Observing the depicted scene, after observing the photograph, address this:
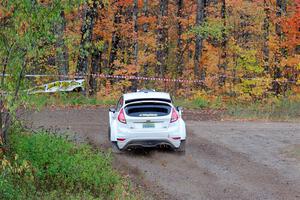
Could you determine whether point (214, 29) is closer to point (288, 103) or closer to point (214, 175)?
point (288, 103)

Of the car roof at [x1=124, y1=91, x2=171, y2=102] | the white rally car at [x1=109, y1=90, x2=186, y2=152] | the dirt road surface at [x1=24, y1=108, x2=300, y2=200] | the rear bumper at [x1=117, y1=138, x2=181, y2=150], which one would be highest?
the car roof at [x1=124, y1=91, x2=171, y2=102]

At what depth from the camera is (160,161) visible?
14633 mm

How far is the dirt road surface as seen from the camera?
12.0 m

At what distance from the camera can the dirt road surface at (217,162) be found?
12.0 m

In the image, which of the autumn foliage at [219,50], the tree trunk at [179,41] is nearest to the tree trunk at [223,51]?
the autumn foliage at [219,50]

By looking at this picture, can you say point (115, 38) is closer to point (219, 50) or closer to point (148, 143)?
point (219, 50)

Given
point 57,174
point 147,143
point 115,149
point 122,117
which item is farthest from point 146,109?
point 57,174

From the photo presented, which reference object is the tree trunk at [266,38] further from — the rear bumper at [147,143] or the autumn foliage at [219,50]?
the rear bumper at [147,143]

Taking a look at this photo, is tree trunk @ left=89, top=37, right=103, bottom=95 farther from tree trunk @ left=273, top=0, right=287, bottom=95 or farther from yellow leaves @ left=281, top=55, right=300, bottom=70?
yellow leaves @ left=281, top=55, right=300, bottom=70

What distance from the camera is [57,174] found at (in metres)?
11.9

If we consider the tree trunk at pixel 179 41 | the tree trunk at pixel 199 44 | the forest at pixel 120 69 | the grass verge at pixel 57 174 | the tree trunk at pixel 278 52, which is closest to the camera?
the forest at pixel 120 69

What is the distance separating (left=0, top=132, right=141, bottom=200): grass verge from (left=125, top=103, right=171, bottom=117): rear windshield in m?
2.08

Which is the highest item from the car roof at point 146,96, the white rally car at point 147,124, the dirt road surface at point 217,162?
the car roof at point 146,96

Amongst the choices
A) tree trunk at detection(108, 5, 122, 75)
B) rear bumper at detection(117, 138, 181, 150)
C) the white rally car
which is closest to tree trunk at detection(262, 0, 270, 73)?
tree trunk at detection(108, 5, 122, 75)
